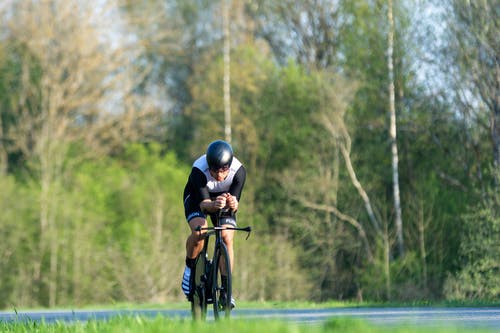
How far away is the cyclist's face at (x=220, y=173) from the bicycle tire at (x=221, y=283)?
604 mm

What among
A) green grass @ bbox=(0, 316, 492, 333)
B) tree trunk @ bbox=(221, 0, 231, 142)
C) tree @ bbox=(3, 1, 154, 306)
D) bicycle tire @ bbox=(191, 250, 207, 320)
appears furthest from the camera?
tree trunk @ bbox=(221, 0, 231, 142)

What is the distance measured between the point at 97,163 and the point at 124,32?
538cm

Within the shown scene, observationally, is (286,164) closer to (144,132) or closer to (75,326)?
(144,132)

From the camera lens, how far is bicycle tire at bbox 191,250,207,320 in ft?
31.7

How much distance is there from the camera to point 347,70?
124 feet

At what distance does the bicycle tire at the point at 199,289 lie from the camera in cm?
965

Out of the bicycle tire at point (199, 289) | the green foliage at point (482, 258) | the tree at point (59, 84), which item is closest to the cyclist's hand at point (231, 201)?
the bicycle tire at point (199, 289)

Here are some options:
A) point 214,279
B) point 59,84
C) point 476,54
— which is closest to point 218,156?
point 214,279

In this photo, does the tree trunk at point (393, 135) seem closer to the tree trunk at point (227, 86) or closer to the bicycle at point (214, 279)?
the tree trunk at point (227, 86)

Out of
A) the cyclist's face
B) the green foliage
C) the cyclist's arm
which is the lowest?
the green foliage

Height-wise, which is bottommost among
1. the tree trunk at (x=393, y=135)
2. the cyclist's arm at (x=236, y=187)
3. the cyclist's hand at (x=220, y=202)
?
the cyclist's hand at (x=220, y=202)

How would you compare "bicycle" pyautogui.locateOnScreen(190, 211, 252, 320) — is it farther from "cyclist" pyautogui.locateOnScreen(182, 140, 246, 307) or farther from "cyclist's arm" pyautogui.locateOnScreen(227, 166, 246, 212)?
"cyclist's arm" pyautogui.locateOnScreen(227, 166, 246, 212)

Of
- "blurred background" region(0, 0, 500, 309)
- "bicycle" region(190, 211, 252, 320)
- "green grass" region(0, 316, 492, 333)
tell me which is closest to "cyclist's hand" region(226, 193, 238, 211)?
"bicycle" region(190, 211, 252, 320)

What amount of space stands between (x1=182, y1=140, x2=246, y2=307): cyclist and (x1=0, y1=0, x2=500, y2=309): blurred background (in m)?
19.4
